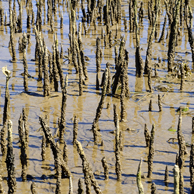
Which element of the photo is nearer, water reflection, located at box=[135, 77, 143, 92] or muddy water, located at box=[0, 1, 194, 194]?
muddy water, located at box=[0, 1, 194, 194]

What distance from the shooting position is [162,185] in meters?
4.22

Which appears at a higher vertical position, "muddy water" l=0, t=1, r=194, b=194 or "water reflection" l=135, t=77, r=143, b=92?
"water reflection" l=135, t=77, r=143, b=92

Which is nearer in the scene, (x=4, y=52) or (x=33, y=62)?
(x=33, y=62)

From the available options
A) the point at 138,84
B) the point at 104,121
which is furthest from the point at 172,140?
the point at 138,84

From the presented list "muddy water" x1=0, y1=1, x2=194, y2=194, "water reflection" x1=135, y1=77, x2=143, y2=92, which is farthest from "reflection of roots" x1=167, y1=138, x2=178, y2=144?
"water reflection" x1=135, y1=77, x2=143, y2=92

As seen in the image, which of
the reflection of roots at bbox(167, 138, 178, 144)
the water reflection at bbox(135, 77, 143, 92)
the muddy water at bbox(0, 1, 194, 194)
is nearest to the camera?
the muddy water at bbox(0, 1, 194, 194)

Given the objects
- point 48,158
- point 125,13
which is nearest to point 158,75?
point 48,158

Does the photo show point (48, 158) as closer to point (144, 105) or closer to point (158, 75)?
→ point (144, 105)

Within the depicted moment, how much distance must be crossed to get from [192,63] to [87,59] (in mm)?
2571

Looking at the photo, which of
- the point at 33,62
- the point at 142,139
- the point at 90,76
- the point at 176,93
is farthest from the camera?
the point at 33,62

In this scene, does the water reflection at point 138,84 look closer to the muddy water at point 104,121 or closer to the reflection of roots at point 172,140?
the muddy water at point 104,121

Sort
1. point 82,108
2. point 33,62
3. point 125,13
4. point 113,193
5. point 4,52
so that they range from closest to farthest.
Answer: point 113,193
point 82,108
point 33,62
point 4,52
point 125,13

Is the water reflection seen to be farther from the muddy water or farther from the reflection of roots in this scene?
→ the reflection of roots

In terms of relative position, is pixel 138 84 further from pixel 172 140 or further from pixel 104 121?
pixel 172 140
